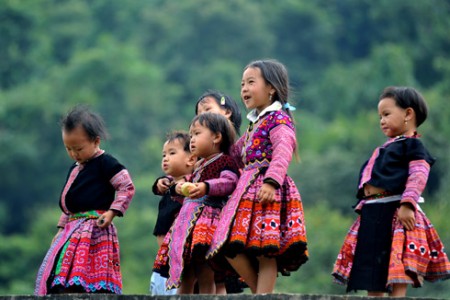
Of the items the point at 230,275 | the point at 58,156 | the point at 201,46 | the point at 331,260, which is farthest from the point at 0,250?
the point at 230,275

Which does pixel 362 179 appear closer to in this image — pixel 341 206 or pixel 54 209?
pixel 341 206

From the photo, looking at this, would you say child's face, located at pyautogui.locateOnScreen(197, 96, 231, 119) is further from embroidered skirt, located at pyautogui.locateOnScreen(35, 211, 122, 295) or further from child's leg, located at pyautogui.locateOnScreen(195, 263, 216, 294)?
child's leg, located at pyautogui.locateOnScreen(195, 263, 216, 294)

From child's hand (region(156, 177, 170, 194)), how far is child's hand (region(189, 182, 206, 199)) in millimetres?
667

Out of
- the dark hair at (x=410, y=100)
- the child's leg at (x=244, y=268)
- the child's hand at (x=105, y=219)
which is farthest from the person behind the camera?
the child's hand at (x=105, y=219)

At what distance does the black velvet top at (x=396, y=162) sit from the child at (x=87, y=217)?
5.55 ft

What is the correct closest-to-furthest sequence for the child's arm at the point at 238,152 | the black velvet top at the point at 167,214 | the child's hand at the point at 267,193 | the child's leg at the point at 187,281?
the child's hand at the point at 267,193
the child's leg at the point at 187,281
the child's arm at the point at 238,152
the black velvet top at the point at 167,214

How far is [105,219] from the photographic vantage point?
8742 mm

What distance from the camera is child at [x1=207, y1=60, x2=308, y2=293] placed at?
7984 mm

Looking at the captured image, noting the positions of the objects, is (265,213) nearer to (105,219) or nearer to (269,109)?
(269,109)

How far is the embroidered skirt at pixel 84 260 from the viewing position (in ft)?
28.3

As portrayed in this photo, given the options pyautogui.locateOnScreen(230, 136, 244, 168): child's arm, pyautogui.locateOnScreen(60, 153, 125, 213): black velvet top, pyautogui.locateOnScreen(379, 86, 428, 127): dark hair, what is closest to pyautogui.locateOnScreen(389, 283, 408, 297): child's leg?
pyautogui.locateOnScreen(379, 86, 428, 127): dark hair

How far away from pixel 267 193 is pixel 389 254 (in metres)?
0.85

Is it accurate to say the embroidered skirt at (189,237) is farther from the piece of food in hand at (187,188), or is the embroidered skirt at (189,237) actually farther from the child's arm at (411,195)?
the child's arm at (411,195)

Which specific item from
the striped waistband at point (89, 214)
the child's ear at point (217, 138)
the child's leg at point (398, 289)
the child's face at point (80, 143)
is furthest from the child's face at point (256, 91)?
the child's leg at point (398, 289)
